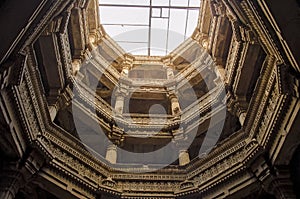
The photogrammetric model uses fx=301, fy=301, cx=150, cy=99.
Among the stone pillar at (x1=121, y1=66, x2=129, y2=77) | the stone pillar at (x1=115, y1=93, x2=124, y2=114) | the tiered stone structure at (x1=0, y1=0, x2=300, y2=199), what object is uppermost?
the stone pillar at (x1=121, y1=66, x2=129, y2=77)

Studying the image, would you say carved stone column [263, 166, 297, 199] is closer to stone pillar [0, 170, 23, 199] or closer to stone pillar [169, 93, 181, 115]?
stone pillar [0, 170, 23, 199]

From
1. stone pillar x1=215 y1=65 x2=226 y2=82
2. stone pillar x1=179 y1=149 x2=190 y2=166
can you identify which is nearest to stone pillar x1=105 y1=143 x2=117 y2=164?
stone pillar x1=179 y1=149 x2=190 y2=166

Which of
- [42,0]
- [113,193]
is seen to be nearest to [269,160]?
[113,193]

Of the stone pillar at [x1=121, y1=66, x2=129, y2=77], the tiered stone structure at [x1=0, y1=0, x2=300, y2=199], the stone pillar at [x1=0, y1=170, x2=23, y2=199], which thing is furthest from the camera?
the stone pillar at [x1=121, y1=66, x2=129, y2=77]

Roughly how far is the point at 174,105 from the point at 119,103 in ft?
9.95

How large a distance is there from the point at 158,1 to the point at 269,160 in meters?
14.4

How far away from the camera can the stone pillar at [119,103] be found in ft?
50.6

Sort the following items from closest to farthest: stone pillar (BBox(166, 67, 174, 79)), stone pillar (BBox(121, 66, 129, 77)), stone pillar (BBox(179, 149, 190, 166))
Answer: stone pillar (BBox(179, 149, 190, 166))
stone pillar (BBox(121, 66, 129, 77))
stone pillar (BBox(166, 67, 174, 79))

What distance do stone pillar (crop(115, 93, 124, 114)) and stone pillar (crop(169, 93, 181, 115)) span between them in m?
2.75

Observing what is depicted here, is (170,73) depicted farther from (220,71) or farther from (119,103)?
(220,71)

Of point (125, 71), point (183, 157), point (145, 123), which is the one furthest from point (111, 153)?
point (125, 71)

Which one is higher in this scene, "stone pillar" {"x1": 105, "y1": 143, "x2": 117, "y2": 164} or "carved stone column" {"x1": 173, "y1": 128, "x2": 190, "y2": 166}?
"carved stone column" {"x1": 173, "y1": 128, "x2": 190, "y2": 166}

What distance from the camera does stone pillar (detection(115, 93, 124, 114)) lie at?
1543 centimetres

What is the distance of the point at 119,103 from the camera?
16359 millimetres
